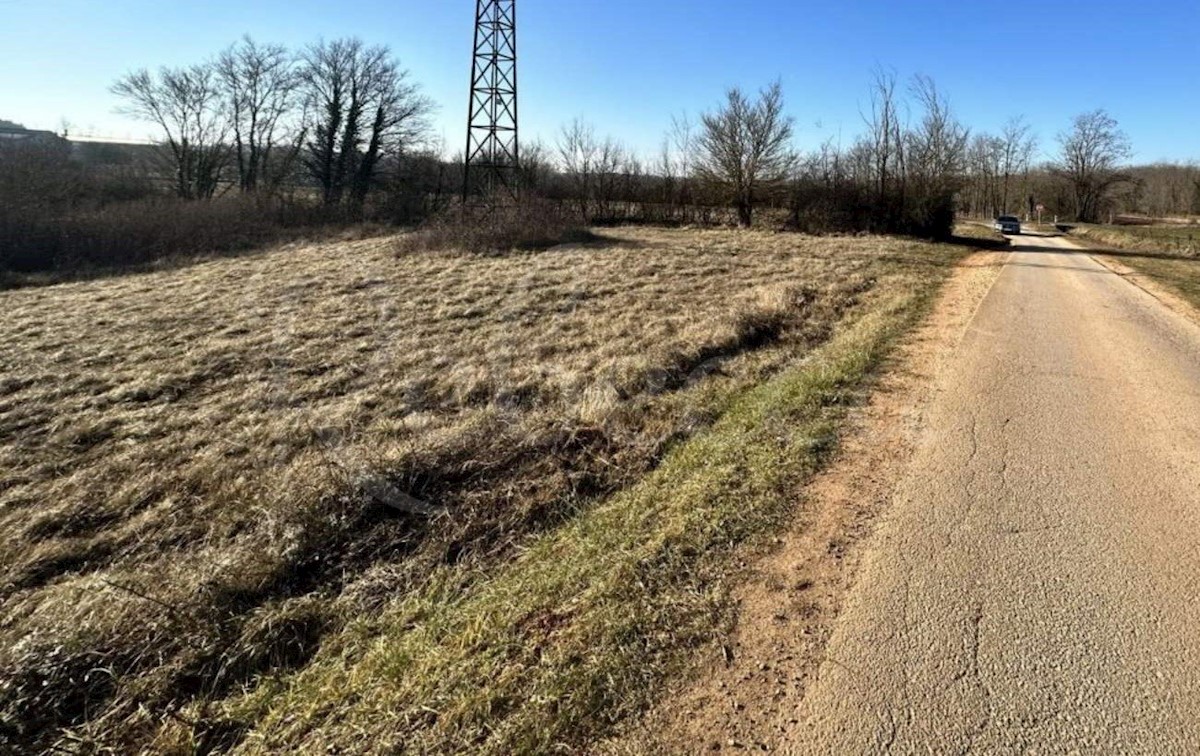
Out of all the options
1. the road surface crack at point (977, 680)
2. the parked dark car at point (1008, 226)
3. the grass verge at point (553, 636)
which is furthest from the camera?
the parked dark car at point (1008, 226)

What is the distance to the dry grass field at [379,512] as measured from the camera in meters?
2.55

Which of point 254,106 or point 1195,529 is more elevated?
point 254,106

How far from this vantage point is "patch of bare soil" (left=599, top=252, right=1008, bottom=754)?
225cm

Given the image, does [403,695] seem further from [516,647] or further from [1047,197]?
[1047,197]

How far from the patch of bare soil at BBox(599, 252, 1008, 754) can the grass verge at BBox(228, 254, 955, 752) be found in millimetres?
124

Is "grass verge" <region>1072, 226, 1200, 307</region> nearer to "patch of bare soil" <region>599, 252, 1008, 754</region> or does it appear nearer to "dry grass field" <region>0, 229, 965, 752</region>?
"dry grass field" <region>0, 229, 965, 752</region>

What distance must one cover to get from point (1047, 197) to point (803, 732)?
84.0 meters

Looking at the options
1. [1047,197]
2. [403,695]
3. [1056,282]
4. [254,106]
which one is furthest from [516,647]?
[1047,197]

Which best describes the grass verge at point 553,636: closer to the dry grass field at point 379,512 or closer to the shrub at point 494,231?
the dry grass field at point 379,512

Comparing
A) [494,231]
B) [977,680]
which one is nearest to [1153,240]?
[494,231]

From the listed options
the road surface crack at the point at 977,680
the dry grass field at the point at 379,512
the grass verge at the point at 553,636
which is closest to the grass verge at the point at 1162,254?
the dry grass field at the point at 379,512

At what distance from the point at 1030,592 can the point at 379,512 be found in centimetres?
389

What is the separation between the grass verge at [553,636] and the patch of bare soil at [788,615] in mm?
124

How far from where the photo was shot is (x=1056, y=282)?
14492 millimetres
